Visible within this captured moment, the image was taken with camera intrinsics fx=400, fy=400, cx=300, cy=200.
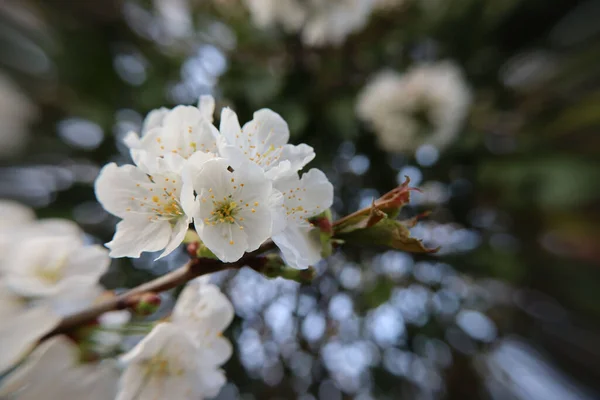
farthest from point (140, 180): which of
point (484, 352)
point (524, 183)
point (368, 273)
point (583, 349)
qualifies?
point (583, 349)

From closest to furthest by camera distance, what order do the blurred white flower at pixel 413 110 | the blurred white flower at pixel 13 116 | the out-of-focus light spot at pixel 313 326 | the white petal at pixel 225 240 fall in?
1. the white petal at pixel 225 240
2. the out-of-focus light spot at pixel 313 326
3. the blurred white flower at pixel 413 110
4. the blurred white flower at pixel 13 116

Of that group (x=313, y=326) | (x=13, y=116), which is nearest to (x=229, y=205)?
(x=313, y=326)

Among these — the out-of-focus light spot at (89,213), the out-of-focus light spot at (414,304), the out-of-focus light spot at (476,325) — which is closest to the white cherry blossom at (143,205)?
the out-of-focus light spot at (89,213)

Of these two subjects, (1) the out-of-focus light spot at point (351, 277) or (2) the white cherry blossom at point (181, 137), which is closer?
(2) the white cherry blossom at point (181, 137)

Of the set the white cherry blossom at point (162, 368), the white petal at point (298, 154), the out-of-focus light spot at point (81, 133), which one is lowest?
the white cherry blossom at point (162, 368)

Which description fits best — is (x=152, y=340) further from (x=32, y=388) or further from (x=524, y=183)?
(x=524, y=183)

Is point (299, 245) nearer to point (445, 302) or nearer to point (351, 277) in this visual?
point (351, 277)

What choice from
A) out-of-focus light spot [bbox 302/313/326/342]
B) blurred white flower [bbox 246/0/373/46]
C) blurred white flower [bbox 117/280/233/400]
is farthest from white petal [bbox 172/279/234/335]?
blurred white flower [bbox 246/0/373/46]

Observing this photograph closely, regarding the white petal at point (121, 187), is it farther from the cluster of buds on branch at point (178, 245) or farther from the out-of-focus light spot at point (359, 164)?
the out-of-focus light spot at point (359, 164)
